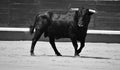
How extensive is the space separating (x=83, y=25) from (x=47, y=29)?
111 centimetres

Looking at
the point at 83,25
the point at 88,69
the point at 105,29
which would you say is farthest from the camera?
the point at 105,29

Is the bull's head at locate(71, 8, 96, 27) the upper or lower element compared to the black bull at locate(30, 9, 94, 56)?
upper

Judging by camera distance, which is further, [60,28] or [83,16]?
[60,28]

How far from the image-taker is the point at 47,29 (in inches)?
589

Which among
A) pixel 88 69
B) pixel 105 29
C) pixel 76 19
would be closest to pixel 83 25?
pixel 76 19

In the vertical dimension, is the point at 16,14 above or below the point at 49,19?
below

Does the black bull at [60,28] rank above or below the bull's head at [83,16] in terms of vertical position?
below

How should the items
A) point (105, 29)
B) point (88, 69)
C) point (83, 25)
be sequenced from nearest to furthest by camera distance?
point (88, 69)
point (83, 25)
point (105, 29)

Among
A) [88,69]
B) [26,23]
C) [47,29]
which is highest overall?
[88,69]

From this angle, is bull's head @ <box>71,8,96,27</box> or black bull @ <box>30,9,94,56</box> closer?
bull's head @ <box>71,8,96,27</box>

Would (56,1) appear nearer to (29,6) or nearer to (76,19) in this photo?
(29,6)

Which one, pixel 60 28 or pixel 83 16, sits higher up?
pixel 83 16

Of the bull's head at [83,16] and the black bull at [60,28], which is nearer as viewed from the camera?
the bull's head at [83,16]

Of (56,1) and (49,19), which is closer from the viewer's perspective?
(49,19)
